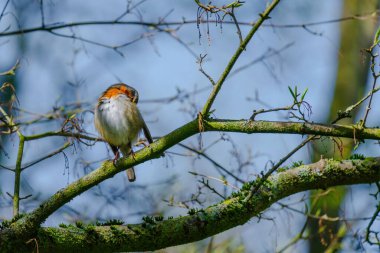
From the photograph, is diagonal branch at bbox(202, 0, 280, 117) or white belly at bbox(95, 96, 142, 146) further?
white belly at bbox(95, 96, 142, 146)

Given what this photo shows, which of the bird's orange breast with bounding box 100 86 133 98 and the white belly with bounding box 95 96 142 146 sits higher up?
the bird's orange breast with bounding box 100 86 133 98

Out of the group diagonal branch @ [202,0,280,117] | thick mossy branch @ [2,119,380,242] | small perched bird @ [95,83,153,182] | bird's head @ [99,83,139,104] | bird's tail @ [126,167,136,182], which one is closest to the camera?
diagonal branch @ [202,0,280,117]

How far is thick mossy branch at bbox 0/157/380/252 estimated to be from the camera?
288 cm

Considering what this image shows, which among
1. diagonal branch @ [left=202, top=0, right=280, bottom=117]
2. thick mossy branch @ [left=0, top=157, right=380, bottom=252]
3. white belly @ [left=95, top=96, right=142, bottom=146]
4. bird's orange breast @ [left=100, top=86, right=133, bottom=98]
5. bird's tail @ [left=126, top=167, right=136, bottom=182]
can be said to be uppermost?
bird's orange breast @ [left=100, top=86, right=133, bottom=98]

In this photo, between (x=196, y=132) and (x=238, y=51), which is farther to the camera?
(x=196, y=132)

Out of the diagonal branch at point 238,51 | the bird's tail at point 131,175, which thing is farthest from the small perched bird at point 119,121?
the diagonal branch at point 238,51

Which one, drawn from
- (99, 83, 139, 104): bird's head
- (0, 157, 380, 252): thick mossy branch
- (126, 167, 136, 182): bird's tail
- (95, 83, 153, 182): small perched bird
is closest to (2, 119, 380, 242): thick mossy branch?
(0, 157, 380, 252): thick mossy branch

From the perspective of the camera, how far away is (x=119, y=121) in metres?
4.82

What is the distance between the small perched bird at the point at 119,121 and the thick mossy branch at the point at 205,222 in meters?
1.75

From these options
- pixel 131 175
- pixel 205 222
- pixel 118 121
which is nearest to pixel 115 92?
pixel 118 121

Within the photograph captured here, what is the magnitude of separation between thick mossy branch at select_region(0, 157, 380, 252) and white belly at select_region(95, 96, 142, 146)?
5.89 ft

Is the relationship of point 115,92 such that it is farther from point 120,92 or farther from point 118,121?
point 118,121

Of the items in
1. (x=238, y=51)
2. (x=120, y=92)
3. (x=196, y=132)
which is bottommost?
(x=196, y=132)

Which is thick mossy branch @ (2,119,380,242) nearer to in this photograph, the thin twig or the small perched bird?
the thin twig
